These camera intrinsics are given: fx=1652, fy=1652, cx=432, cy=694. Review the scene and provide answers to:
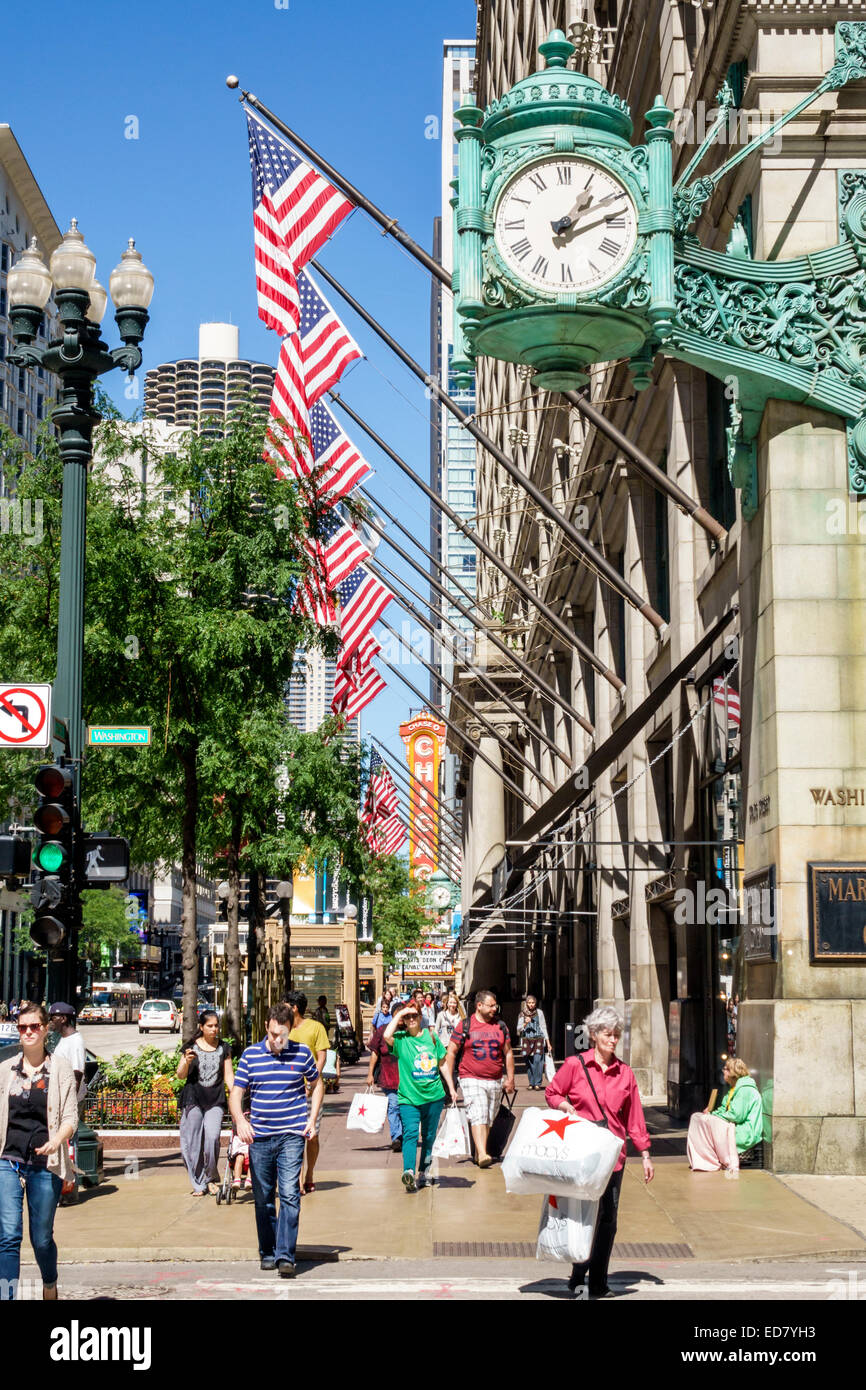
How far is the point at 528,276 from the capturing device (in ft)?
49.1

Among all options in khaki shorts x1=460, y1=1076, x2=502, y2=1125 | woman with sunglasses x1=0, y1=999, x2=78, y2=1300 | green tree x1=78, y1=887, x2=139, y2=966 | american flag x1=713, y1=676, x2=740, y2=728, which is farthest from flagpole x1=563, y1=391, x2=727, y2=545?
green tree x1=78, y1=887, x2=139, y2=966

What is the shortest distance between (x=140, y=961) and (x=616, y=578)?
151 metres

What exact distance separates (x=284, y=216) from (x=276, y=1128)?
535 inches

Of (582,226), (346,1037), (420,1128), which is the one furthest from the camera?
(346,1037)

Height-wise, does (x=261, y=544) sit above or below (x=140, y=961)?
above

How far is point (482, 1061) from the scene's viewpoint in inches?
661

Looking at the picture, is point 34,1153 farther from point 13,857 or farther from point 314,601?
point 314,601

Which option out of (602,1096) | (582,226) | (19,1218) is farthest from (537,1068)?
(19,1218)

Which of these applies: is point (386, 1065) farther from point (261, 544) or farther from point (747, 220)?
point (747, 220)

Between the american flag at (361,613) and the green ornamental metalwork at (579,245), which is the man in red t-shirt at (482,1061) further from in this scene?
the american flag at (361,613)

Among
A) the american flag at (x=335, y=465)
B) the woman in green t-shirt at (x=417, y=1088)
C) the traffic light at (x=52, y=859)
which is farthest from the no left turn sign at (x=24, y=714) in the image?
the american flag at (x=335, y=465)

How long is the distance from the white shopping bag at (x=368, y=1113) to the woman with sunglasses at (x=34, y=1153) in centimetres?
843

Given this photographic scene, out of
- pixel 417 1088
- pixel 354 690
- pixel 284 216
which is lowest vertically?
pixel 417 1088
